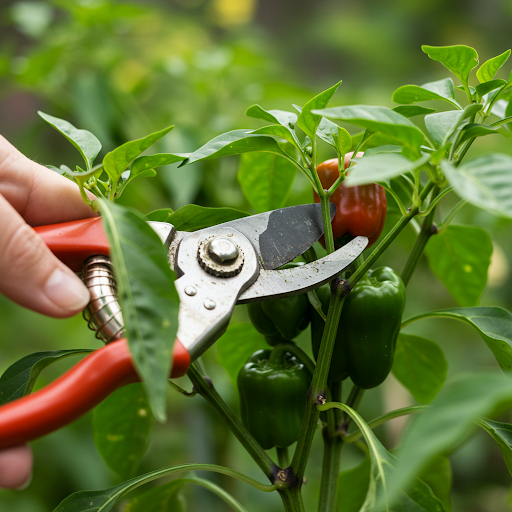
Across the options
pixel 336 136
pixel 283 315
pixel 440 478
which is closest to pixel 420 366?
pixel 440 478

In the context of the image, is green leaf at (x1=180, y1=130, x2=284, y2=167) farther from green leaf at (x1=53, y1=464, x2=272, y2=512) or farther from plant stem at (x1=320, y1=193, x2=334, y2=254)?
green leaf at (x1=53, y1=464, x2=272, y2=512)

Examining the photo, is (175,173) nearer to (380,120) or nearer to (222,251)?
(222,251)

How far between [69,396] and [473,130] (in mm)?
404

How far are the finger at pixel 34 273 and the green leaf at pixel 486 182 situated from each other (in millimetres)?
318

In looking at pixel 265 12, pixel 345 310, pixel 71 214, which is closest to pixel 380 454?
pixel 345 310

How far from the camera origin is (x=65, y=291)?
1.47 feet

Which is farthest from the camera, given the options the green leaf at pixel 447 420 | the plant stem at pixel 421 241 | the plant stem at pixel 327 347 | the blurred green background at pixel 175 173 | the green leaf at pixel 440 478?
the blurred green background at pixel 175 173

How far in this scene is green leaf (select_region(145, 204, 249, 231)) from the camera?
0.58 m

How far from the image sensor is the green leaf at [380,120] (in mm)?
383

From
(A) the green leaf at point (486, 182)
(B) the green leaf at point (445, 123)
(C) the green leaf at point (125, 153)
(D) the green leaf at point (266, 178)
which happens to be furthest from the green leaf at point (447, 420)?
(D) the green leaf at point (266, 178)

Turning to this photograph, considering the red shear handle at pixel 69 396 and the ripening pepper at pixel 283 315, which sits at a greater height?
the red shear handle at pixel 69 396

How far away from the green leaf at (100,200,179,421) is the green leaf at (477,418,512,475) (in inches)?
14.1

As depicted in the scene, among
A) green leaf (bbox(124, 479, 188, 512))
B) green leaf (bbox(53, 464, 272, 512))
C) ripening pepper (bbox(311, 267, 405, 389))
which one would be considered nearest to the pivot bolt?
ripening pepper (bbox(311, 267, 405, 389))

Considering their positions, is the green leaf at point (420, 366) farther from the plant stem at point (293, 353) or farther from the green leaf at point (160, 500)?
the green leaf at point (160, 500)
